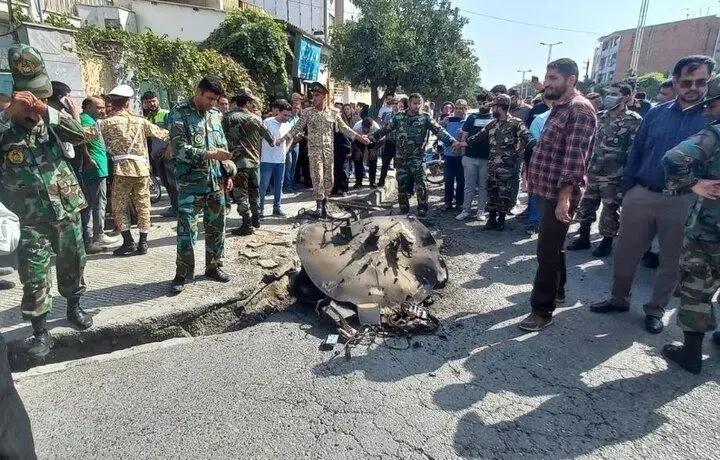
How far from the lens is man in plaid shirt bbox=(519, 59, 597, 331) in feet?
10.5

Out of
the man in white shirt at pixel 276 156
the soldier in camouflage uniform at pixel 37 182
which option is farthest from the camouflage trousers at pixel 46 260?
the man in white shirt at pixel 276 156

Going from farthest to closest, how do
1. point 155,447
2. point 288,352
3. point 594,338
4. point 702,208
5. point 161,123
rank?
point 161,123, point 594,338, point 288,352, point 702,208, point 155,447

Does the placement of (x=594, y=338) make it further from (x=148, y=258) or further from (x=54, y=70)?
(x=54, y=70)

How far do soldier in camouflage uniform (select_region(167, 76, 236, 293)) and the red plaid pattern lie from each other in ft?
8.60

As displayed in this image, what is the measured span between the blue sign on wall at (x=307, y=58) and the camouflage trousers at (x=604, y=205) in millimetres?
11269

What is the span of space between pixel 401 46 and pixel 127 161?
1761 centimetres

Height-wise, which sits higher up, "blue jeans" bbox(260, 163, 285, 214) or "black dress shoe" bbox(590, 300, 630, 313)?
"blue jeans" bbox(260, 163, 285, 214)

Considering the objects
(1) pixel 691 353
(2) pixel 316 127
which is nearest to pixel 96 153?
(2) pixel 316 127

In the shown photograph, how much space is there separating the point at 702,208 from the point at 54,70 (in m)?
7.36

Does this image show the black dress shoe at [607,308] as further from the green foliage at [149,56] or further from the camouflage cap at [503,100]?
the green foliage at [149,56]

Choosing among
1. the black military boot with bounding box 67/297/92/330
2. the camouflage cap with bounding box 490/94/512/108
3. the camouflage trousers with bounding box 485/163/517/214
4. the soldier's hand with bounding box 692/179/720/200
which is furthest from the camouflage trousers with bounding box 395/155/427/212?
the black military boot with bounding box 67/297/92/330

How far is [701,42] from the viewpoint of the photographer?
46.8m

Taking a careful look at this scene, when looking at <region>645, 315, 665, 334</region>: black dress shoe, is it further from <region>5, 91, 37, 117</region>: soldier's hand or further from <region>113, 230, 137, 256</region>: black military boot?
<region>113, 230, 137, 256</region>: black military boot

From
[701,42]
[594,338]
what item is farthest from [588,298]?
[701,42]
